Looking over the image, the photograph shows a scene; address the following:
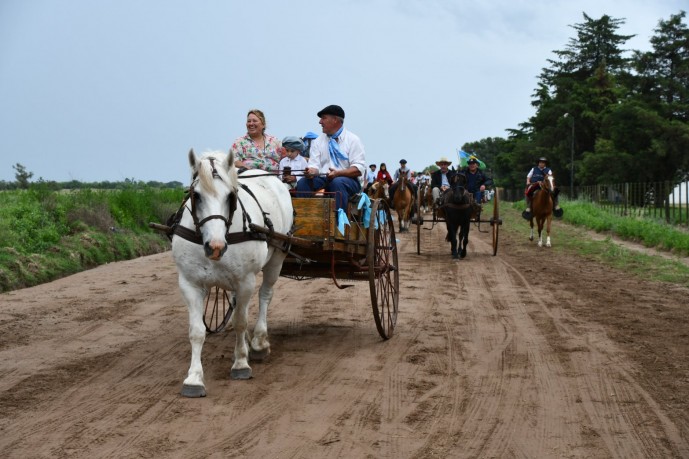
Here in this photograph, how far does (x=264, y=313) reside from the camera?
8.44m

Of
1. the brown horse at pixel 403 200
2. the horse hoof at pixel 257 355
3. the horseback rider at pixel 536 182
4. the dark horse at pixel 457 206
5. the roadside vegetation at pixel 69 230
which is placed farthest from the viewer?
the brown horse at pixel 403 200

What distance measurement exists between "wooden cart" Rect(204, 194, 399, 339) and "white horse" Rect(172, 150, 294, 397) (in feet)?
1.70

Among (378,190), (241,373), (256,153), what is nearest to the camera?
(241,373)

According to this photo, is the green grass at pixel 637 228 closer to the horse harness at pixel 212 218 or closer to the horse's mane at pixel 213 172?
the horse harness at pixel 212 218

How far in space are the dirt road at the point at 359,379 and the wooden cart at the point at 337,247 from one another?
0.65m

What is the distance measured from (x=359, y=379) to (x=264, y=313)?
1.50m

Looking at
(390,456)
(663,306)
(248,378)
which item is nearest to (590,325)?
(663,306)

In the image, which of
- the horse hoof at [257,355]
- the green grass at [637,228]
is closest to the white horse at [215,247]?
the horse hoof at [257,355]

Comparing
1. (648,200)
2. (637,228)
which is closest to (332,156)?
(637,228)

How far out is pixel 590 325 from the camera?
10.1 m

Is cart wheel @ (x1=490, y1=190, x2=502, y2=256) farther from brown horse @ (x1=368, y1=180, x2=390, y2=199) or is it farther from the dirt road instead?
brown horse @ (x1=368, y1=180, x2=390, y2=199)

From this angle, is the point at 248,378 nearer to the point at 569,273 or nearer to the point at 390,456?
the point at 390,456

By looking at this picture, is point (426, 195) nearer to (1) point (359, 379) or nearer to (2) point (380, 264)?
(2) point (380, 264)

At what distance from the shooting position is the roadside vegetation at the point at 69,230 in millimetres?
14508
